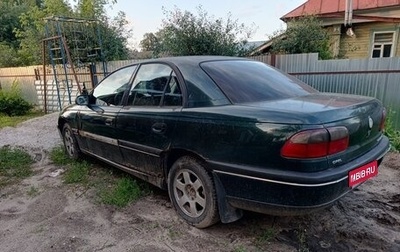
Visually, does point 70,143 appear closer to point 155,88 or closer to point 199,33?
point 155,88

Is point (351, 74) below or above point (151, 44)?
below

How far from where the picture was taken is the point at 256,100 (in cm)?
251

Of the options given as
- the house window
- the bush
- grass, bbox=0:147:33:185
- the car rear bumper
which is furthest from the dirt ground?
the house window

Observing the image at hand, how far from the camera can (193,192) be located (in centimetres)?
274

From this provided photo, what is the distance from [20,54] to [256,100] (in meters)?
17.6

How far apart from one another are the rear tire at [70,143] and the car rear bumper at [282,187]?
9.82 feet

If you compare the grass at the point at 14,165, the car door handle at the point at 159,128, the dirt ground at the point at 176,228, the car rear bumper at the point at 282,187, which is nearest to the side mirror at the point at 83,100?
the dirt ground at the point at 176,228

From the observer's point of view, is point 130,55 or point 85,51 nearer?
point 85,51

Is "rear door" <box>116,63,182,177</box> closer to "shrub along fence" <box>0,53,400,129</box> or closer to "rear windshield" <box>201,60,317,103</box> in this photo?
"rear windshield" <box>201,60,317,103</box>

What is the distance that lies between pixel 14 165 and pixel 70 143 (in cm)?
104

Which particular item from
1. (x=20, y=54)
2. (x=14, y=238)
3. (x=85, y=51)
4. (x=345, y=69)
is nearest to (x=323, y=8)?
(x=345, y=69)

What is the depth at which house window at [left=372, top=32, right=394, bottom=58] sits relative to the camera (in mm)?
11281

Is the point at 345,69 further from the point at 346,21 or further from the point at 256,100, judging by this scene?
the point at 346,21

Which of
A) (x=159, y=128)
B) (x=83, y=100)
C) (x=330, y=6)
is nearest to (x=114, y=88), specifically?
(x=83, y=100)
